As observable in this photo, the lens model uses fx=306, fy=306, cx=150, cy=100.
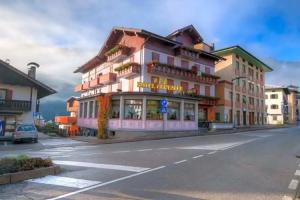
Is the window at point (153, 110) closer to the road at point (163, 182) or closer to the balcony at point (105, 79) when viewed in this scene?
the balcony at point (105, 79)

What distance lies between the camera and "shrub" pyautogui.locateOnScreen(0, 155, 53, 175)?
8.08 m

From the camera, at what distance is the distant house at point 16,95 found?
94.4 feet

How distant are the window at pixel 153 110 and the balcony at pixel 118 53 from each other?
10055mm

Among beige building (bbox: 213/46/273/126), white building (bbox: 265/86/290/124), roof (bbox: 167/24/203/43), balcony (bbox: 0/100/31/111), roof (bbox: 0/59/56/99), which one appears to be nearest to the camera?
balcony (bbox: 0/100/31/111)

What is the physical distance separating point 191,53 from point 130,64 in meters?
9.69

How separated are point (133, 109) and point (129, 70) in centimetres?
663

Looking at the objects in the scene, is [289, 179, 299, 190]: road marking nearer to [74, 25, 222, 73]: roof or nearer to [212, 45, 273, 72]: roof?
[74, 25, 222, 73]: roof

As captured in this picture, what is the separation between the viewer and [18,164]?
27.7 ft

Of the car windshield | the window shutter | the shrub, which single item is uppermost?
the window shutter

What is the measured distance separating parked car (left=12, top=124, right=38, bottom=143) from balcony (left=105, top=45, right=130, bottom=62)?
16.7m

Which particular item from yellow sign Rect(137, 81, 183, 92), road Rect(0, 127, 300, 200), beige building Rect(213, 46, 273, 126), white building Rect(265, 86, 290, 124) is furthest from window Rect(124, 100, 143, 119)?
white building Rect(265, 86, 290, 124)

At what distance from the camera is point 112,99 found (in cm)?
3250

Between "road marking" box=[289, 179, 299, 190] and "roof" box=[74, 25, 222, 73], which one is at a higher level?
"roof" box=[74, 25, 222, 73]

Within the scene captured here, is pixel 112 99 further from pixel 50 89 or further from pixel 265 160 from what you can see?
pixel 265 160
